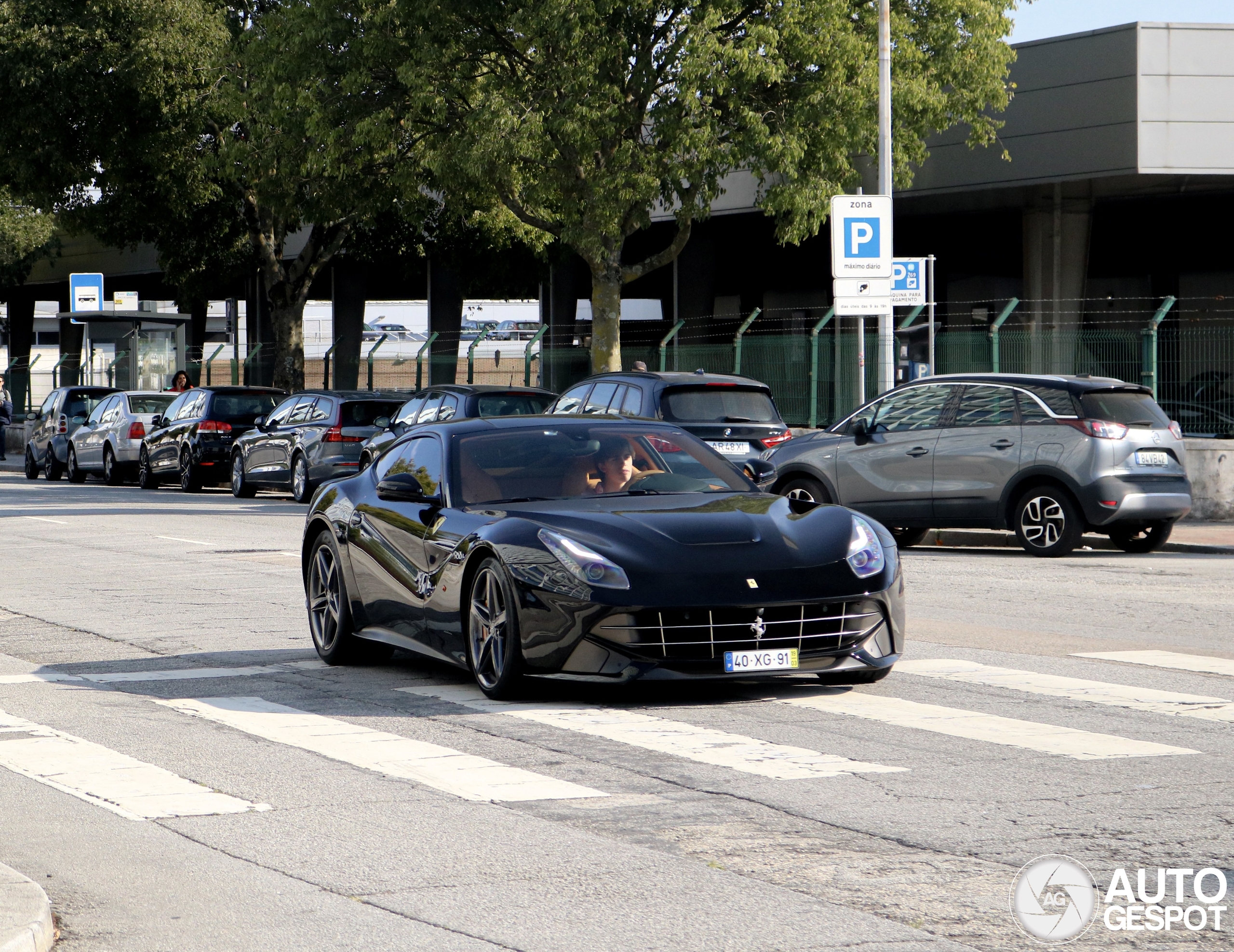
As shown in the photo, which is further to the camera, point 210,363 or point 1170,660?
point 210,363

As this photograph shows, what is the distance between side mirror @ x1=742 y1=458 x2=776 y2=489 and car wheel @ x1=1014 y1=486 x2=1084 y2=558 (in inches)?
94.3

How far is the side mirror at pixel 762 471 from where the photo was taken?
17.6 m

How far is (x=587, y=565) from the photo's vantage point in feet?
26.3

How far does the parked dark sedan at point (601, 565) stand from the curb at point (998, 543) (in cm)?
943

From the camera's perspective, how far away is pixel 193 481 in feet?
101

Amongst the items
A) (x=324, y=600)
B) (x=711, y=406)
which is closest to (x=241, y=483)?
(x=711, y=406)

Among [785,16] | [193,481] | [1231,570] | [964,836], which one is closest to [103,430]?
[193,481]

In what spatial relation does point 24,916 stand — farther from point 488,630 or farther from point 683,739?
point 488,630

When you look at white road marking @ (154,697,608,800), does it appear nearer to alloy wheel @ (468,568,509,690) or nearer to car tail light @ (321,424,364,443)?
alloy wheel @ (468,568,509,690)

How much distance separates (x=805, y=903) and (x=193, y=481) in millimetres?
27009

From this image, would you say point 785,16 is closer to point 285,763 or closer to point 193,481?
point 193,481

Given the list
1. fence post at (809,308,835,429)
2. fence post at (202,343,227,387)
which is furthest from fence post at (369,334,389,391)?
fence post at (809,308,835,429)

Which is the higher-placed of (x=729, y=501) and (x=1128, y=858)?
(x=729, y=501)

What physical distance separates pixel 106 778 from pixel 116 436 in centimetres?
2748
